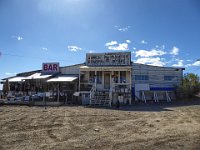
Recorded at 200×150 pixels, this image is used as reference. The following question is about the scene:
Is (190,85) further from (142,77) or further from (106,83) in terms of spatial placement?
(106,83)

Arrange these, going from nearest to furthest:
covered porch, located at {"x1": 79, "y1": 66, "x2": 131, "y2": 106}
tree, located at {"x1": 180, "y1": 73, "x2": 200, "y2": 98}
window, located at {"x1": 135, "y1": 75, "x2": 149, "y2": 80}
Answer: covered porch, located at {"x1": 79, "y1": 66, "x2": 131, "y2": 106} → tree, located at {"x1": 180, "y1": 73, "x2": 200, "y2": 98} → window, located at {"x1": 135, "y1": 75, "x2": 149, "y2": 80}

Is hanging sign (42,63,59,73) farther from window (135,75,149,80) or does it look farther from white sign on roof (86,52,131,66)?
window (135,75,149,80)

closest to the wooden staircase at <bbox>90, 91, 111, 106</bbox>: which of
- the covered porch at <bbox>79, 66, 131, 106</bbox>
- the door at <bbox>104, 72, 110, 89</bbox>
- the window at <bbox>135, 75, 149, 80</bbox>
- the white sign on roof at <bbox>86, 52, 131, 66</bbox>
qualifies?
the covered porch at <bbox>79, 66, 131, 106</bbox>

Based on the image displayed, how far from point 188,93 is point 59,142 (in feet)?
66.3

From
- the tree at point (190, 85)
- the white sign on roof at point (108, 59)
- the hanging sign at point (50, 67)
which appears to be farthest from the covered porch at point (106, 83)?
the tree at point (190, 85)

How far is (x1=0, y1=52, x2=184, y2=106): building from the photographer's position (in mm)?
25016

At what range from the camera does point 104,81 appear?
86.1 feet

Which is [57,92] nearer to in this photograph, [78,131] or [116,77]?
[116,77]

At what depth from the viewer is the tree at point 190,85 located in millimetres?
24781

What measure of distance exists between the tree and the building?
1090 millimetres

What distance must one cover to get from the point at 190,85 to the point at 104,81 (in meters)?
8.72

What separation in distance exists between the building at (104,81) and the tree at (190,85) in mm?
1090

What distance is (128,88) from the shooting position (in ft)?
79.3

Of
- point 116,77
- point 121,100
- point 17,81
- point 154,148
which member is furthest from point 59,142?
point 17,81
